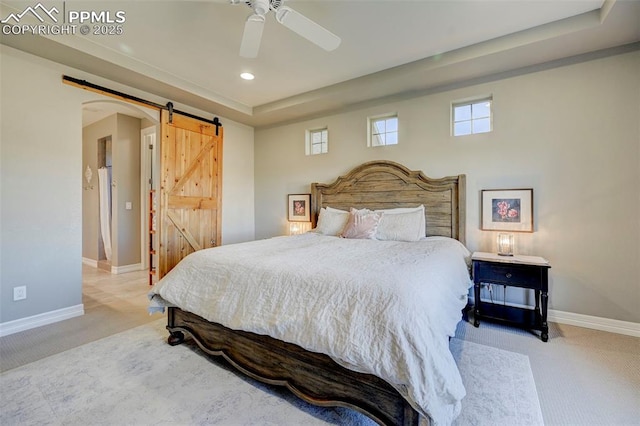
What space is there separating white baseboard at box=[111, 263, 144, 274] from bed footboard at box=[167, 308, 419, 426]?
12.4ft

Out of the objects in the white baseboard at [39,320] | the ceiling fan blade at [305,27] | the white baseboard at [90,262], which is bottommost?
the white baseboard at [39,320]

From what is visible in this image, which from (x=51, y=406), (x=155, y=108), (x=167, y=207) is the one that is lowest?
(x=51, y=406)

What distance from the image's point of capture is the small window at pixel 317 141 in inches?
184

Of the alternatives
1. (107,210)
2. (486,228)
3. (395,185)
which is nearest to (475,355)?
(486,228)

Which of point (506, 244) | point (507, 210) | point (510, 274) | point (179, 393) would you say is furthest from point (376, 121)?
point (179, 393)

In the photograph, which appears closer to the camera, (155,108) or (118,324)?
(118,324)

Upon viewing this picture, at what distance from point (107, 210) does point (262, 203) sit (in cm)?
301

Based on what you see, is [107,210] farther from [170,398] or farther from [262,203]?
[170,398]

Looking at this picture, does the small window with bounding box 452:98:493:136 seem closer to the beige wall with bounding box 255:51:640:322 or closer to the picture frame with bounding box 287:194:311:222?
the beige wall with bounding box 255:51:640:322

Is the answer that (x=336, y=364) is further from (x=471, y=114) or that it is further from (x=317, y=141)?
(x=317, y=141)

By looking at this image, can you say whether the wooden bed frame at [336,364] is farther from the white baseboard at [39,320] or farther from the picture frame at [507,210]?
the white baseboard at [39,320]

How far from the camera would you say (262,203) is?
536cm

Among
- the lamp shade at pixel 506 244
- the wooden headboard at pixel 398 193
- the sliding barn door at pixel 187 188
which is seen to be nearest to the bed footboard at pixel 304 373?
the sliding barn door at pixel 187 188

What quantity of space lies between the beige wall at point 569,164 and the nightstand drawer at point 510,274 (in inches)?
21.7
